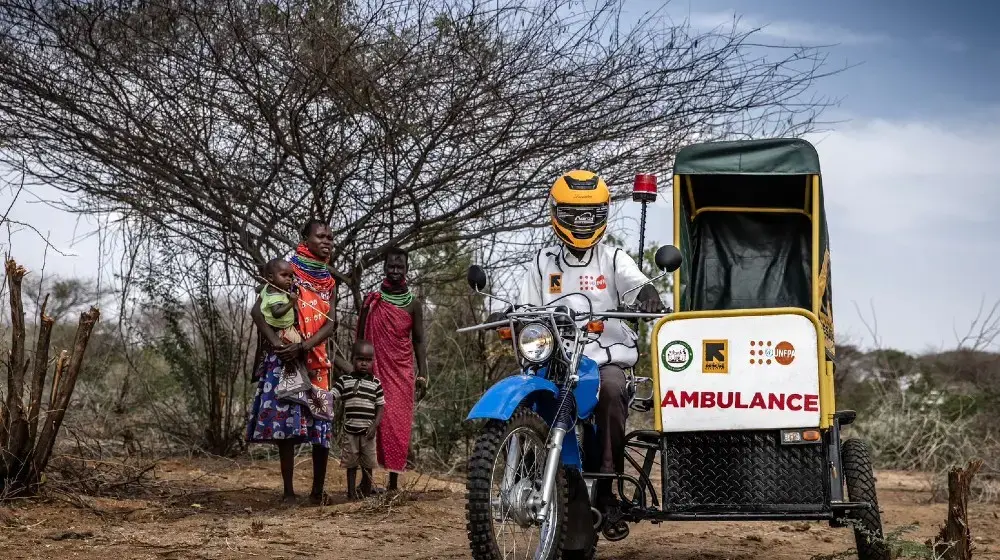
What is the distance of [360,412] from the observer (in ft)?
28.0

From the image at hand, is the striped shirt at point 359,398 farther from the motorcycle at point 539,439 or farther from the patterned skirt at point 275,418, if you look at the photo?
the motorcycle at point 539,439

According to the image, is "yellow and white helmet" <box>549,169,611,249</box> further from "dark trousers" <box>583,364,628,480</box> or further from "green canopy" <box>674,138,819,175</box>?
"green canopy" <box>674,138,819,175</box>

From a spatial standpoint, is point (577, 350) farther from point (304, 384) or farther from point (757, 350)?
point (304, 384)

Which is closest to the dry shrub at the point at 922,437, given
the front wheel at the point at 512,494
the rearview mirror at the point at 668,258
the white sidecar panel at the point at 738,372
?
the white sidecar panel at the point at 738,372

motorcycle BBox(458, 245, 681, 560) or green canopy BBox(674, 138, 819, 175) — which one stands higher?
green canopy BBox(674, 138, 819, 175)

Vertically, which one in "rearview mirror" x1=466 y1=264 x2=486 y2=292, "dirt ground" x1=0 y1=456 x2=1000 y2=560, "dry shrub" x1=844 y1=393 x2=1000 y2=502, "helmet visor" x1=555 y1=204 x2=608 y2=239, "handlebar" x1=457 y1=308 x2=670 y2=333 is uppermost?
"helmet visor" x1=555 y1=204 x2=608 y2=239

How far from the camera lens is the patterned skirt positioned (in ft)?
25.8

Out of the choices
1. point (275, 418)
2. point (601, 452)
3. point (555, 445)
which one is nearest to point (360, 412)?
point (275, 418)

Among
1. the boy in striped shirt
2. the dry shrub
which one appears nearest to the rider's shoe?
the boy in striped shirt

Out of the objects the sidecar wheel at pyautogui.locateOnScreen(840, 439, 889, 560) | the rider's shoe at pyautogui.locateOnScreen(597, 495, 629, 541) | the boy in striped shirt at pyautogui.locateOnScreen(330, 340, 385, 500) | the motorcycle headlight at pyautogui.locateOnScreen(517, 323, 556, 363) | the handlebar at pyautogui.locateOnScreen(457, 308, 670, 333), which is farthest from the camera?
the boy in striped shirt at pyautogui.locateOnScreen(330, 340, 385, 500)

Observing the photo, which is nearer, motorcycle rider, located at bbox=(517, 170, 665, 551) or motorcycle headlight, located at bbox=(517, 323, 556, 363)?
motorcycle headlight, located at bbox=(517, 323, 556, 363)

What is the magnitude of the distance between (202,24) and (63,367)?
114 inches

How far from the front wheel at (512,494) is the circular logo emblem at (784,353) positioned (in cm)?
108

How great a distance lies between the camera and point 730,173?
6.84 meters
